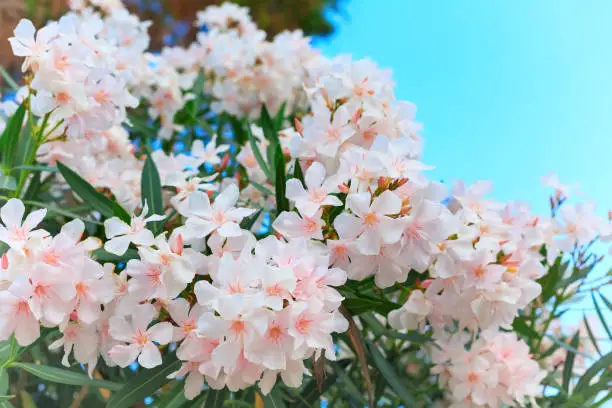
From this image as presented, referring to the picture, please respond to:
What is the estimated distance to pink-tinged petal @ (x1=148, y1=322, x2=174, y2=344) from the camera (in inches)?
31.1

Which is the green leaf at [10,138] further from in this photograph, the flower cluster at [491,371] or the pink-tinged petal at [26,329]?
the flower cluster at [491,371]

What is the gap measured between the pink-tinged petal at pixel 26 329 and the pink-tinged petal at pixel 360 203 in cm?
40

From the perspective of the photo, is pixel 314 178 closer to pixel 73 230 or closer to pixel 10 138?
pixel 73 230

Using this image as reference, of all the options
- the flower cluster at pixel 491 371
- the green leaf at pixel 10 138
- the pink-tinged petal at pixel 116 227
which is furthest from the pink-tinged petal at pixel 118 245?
the flower cluster at pixel 491 371

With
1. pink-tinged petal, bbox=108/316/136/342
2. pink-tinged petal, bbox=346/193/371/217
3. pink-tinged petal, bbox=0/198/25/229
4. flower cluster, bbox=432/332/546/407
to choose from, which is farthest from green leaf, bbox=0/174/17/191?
flower cluster, bbox=432/332/546/407

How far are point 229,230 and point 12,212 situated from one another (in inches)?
10.3

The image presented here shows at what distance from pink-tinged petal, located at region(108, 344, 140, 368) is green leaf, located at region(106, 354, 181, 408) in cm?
7

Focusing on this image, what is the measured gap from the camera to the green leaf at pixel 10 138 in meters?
1.03

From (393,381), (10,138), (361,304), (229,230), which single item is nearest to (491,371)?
(393,381)

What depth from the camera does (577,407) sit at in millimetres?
1114

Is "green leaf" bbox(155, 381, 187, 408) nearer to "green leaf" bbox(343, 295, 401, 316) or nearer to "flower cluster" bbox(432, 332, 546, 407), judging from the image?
"green leaf" bbox(343, 295, 401, 316)

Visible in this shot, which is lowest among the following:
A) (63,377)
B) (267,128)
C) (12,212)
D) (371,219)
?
(63,377)

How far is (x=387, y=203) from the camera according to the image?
782 millimetres

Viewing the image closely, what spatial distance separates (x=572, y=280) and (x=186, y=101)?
90 centimetres
